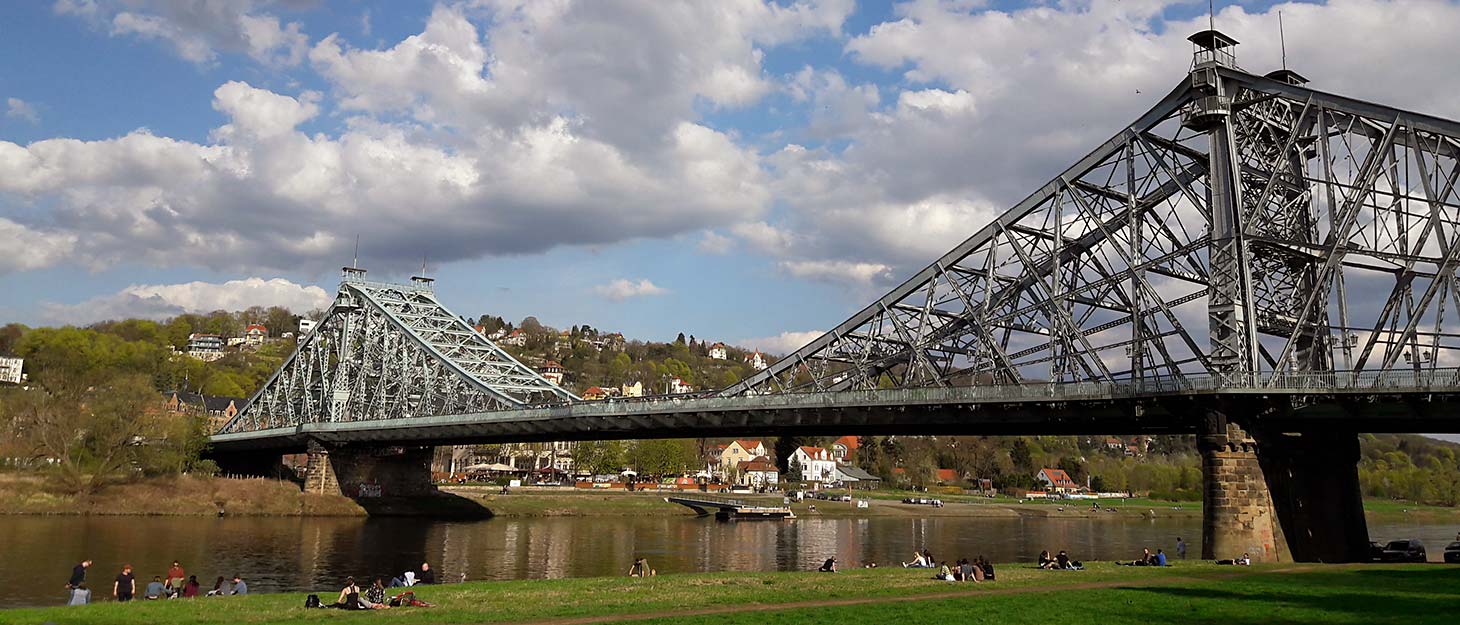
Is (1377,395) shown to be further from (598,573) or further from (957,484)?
(957,484)

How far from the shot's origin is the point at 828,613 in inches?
854

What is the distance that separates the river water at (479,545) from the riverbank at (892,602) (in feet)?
42.0

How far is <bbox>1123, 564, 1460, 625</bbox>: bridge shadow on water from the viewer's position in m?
20.1

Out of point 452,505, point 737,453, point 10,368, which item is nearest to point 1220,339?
point 452,505

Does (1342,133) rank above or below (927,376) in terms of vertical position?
above

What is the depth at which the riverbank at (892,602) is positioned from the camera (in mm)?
20828

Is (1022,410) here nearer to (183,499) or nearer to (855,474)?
(183,499)

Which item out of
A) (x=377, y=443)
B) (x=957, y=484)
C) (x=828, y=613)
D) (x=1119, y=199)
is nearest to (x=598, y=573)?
(x=828, y=613)

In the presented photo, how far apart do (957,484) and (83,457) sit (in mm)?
116845

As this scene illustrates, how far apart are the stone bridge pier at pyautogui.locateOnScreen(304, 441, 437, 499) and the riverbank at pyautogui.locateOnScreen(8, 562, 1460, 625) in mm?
61238

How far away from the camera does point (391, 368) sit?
93.1 m

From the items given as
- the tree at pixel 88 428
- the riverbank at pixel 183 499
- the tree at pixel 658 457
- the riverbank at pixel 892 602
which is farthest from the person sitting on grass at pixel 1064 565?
the tree at pixel 658 457

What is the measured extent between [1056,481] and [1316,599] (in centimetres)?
14419

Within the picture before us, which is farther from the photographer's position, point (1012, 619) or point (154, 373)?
point (154, 373)
